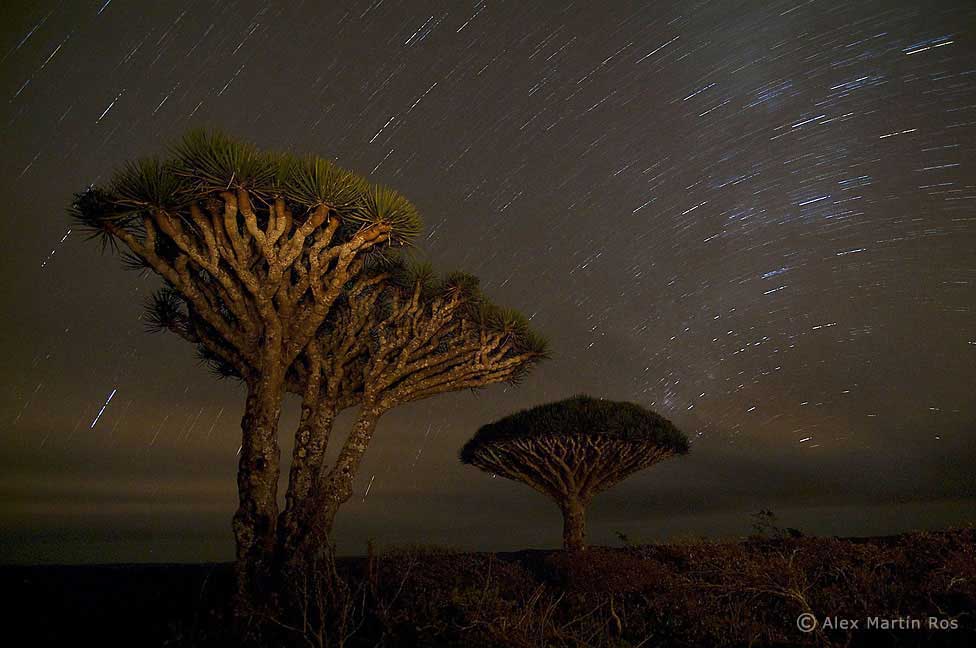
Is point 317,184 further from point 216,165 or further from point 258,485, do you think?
point 258,485

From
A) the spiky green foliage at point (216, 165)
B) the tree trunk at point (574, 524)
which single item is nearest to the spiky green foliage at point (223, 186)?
the spiky green foliage at point (216, 165)

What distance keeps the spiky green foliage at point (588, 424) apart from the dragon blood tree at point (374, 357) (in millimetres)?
5322

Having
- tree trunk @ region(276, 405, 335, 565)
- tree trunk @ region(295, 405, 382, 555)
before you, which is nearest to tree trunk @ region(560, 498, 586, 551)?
tree trunk @ region(295, 405, 382, 555)

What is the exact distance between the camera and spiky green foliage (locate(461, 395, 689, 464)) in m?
17.4

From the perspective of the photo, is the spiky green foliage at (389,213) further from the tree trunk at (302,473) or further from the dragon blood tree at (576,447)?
the dragon blood tree at (576,447)

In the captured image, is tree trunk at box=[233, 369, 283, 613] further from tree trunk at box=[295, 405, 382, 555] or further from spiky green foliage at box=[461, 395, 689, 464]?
spiky green foliage at box=[461, 395, 689, 464]

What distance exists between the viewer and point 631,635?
6895 millimetres

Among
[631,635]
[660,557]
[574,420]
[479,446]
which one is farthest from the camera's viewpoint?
[479,446]

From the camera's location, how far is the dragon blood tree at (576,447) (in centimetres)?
1756

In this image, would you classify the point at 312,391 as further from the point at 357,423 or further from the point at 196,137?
the point at 196,137

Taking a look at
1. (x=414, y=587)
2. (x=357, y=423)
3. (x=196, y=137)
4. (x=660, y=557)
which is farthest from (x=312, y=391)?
(x=660, y=557)

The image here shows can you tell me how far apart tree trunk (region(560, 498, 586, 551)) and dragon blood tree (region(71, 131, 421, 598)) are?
1127 cm

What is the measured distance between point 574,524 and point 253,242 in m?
12.8

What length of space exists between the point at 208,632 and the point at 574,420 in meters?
12.5
